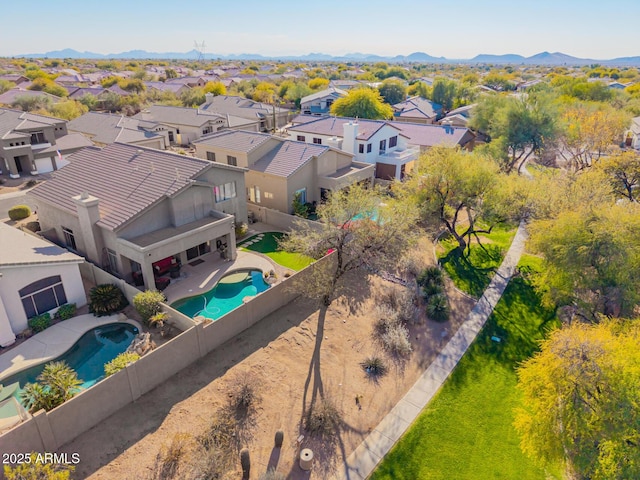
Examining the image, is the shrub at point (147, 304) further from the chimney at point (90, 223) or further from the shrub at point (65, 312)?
the chimney at point (90, 223)

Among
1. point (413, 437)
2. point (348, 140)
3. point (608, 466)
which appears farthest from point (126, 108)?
point (608, 466)

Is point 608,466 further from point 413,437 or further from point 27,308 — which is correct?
point 27,308

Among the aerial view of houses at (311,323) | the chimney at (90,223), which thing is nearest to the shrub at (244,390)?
the aerial view of houses at (311,323)

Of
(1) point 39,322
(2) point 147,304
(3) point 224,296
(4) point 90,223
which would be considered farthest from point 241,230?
(1) point 39,322

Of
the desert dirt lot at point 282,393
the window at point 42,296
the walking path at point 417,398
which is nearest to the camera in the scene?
the desert dirt lot at point 282,393

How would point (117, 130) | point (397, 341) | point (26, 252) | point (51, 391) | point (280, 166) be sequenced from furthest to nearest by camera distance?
point (117, 130), point (280, 166), point (26, 252), point (397, 341), point (51, 391)

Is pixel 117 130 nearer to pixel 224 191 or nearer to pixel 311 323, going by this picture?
pixel 224 191
